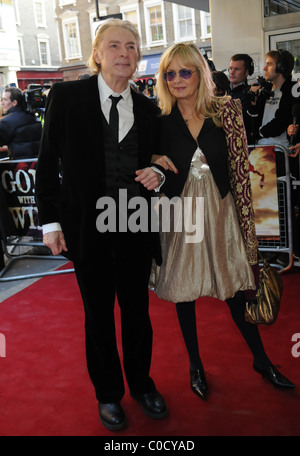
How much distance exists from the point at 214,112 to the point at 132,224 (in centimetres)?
70

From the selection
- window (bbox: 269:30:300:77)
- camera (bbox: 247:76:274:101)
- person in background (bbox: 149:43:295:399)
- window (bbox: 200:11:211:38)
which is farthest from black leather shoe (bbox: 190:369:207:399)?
window (bbox: 200:11:211:38)

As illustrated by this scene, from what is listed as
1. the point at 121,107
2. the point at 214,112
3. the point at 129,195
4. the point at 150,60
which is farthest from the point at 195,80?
the point at 150,60

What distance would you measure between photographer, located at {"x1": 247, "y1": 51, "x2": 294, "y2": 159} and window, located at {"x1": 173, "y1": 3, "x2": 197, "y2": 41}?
21.9 m

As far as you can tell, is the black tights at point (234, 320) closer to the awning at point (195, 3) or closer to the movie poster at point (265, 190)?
the movie poster at point (265, 190)

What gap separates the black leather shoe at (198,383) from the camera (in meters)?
2.63

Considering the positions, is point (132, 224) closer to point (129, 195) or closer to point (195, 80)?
point (129, 195)

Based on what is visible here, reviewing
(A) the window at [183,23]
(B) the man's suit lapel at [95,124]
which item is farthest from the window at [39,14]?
(B) the man's suit lapel at [95,124]

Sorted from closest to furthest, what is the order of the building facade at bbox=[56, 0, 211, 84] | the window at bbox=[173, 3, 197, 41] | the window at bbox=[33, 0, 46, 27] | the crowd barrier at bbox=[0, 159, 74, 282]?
the crowd barrier at bbox=[0, 159, 74, 282]
the building facade at bbox=[56, 0, 211, 84]
the window at bbox=[173, 3, 197, 41]
the window at bbox=[33, 0, 46, 27]

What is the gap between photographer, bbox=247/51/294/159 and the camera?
4797mm

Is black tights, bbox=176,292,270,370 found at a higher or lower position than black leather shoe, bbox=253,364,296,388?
higher

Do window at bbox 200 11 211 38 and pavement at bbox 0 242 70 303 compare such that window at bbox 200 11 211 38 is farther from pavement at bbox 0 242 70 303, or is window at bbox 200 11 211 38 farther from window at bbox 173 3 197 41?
pavement at bbox 0 242 70 303

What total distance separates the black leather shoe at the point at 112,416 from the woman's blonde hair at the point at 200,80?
1510 millimetres

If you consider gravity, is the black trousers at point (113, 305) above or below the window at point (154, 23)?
below

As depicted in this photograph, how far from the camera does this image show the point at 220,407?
2.52 metres
